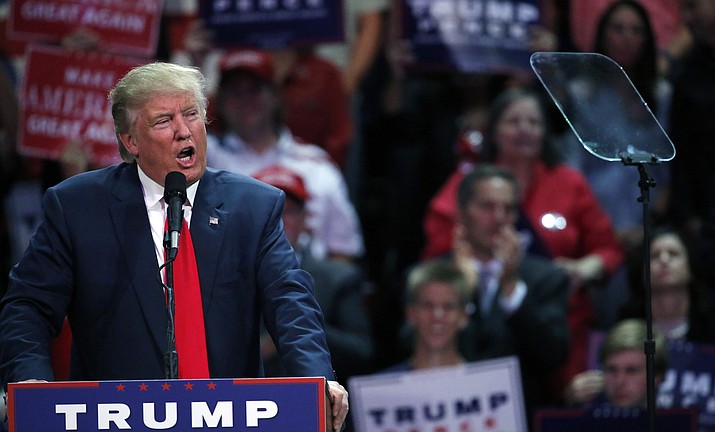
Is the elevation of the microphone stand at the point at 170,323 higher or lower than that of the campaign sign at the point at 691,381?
higher

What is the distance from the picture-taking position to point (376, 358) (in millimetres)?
7379

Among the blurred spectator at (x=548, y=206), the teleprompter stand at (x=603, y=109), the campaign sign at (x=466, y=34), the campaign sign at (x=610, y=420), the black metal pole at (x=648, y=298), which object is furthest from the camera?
the campaign sign at (x=466, y=34)

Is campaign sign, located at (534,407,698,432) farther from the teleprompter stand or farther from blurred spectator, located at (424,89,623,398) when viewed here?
the teleprompter stand

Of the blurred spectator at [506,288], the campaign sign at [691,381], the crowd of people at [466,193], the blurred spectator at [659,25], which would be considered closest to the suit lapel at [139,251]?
the crowd of people at [466,193]

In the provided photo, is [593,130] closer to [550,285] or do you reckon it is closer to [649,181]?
[649,181]

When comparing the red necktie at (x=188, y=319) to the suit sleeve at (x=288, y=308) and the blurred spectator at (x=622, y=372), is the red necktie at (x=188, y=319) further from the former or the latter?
the blurred spectator at (x=622, y=372)

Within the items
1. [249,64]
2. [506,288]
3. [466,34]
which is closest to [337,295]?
[506,288]

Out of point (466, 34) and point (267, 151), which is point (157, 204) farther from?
point (466, 34)

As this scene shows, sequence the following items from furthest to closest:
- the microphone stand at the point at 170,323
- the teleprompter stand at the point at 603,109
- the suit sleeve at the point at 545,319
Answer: the suit sleeve at the point at 545,319 → the teleprompter stand at the point at 603,109 → the microphone stand at the point at 170,323

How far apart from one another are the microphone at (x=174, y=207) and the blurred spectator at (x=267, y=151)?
3.68 metres

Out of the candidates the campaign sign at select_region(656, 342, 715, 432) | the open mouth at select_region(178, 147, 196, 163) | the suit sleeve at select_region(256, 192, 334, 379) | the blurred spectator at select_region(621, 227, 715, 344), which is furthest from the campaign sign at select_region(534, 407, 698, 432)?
the open mouth at select_region(178, 147, 196, 163)

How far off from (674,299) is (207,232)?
3366 millimetres

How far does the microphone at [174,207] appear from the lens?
3474 millimetres

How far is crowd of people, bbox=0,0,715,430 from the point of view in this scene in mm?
6332
